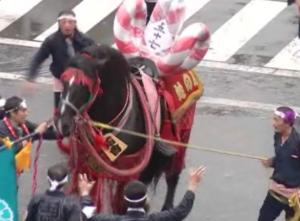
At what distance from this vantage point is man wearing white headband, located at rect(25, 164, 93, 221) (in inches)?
342

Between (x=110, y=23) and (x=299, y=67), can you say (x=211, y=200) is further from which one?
(x=110, y=23)

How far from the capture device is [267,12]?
16.9 metres

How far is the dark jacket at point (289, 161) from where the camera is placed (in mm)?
10109

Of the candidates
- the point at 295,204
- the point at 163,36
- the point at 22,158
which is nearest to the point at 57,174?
the point at 22,158

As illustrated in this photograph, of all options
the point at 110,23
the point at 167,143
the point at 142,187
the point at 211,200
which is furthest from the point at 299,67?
the point at 142,187

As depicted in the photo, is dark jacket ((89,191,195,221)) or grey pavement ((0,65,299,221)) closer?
dark jacket ((89,191,195,221))

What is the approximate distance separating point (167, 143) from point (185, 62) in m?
0.87

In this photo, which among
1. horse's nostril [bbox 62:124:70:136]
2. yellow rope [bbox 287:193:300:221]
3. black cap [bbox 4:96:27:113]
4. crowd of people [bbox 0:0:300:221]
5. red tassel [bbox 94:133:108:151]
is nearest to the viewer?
crowd of people [bbox 0:0:300:221]

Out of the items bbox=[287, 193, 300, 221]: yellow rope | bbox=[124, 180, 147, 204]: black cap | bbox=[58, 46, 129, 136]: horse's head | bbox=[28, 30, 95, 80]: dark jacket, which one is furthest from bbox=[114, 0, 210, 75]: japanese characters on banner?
bbox=[124, 180, 147, 204]: black cap

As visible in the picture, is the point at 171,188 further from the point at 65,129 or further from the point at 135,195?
the point at 135,195

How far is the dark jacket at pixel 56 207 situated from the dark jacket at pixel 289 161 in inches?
86.5

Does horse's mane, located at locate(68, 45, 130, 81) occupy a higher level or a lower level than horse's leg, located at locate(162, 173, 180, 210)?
higher

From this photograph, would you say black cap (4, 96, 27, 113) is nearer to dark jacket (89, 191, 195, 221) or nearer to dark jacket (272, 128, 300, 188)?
dark jacket (89, 191, 195, 221)

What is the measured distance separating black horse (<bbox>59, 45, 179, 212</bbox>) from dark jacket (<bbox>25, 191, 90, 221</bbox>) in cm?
66
